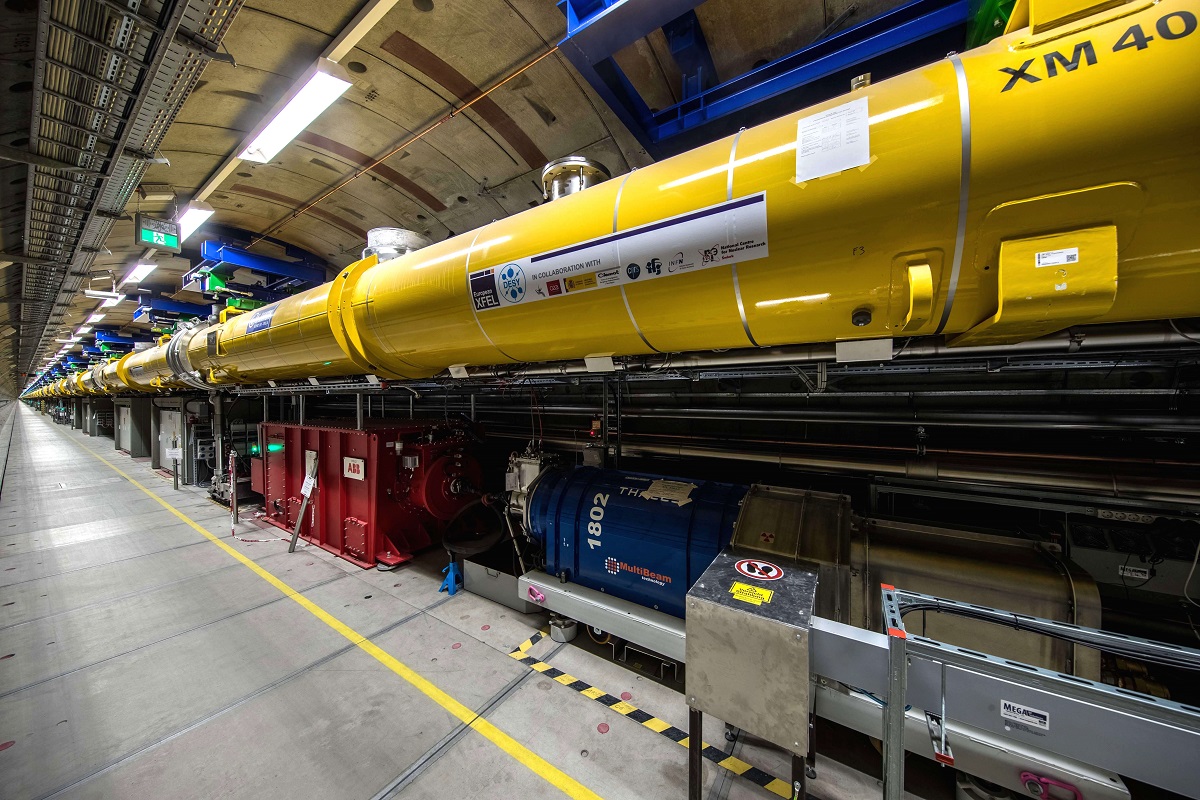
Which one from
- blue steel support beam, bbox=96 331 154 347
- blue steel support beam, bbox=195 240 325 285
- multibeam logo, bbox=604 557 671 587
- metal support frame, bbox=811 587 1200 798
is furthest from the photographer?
blue steel support beam, bbox=96 331 154 347

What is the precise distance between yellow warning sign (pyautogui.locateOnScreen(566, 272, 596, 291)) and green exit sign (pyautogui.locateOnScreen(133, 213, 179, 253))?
6.68 meters

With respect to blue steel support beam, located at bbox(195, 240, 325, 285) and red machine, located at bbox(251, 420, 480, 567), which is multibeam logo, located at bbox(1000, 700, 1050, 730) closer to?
red machine, located at bbox(251, 420, 480, 567)

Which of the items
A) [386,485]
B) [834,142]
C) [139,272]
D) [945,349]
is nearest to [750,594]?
[945,349]

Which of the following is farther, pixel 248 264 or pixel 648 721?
pixel 248 264

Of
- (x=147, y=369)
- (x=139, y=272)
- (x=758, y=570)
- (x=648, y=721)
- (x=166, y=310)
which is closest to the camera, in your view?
(x=758, y=570)

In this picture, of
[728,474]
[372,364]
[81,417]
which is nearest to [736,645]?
[728,474]

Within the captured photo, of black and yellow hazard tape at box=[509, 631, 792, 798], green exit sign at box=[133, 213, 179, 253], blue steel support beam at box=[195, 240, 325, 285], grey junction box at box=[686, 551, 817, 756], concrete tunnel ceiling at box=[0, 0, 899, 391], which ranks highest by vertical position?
concrete tunnel ceiling at box=[0, 0, 899, 391]

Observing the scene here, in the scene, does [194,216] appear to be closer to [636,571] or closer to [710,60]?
[710,60]

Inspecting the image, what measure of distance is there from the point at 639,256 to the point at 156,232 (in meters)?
7.12

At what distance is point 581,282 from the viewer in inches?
80.4

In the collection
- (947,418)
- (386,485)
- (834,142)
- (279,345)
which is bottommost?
(386,485)

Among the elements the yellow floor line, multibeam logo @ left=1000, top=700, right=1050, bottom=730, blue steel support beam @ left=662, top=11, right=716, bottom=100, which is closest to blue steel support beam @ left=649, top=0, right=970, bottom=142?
blue steel support beam @ left=662, top=11, right=716, bottom=100

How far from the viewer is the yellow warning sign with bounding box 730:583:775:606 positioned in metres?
1.60

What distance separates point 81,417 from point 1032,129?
43.6 meters
